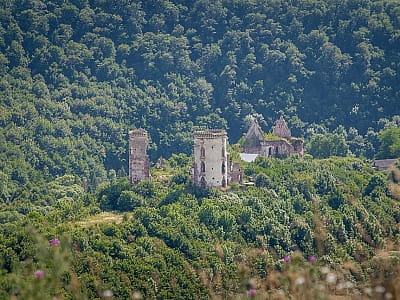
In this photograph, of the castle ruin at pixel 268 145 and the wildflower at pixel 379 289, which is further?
the castle ruin at pixel 268 145

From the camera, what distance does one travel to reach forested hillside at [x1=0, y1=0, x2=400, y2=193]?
101m

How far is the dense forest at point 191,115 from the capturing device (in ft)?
192

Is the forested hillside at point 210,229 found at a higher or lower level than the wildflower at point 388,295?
lower

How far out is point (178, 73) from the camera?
11438 cm

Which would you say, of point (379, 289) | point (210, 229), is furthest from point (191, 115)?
point (379, 289)

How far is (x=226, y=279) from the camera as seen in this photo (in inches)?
1917

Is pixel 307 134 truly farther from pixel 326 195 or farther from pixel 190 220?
pixel 190 220

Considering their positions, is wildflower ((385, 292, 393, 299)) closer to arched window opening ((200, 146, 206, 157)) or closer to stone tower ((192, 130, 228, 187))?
stone tower ((192, 130, 228, 187))

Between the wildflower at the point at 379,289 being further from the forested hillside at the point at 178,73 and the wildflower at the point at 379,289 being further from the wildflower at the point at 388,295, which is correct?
the forested hillside at the point at 178,73

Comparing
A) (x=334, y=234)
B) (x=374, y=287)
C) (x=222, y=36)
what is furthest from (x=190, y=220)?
(x=222, y=36)

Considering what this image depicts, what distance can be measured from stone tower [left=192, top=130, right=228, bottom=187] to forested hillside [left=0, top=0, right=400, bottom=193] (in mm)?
31878

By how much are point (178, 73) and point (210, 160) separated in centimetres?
5282

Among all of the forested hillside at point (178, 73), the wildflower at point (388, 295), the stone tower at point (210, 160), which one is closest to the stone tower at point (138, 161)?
the stone tower at point (210, 160)

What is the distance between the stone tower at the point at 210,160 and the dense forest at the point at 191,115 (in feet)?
2.70
